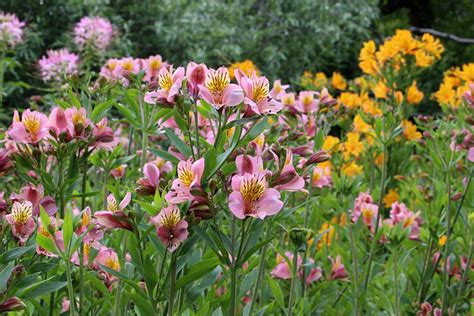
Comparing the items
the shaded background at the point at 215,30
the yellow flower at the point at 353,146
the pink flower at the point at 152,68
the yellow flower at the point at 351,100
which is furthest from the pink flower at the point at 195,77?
the shaded background at the point at 215,30

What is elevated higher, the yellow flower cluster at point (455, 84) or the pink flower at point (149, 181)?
the pink flower at point (149, 181)

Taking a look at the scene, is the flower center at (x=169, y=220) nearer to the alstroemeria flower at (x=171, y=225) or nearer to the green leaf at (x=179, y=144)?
the alstroemeria flower at (x=171, y=225)

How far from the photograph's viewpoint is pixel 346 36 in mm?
8281

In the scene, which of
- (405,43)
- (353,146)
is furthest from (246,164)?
(405,43)

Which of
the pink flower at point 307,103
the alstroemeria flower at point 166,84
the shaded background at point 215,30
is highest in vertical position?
the alstroemeria flower at point 166,84

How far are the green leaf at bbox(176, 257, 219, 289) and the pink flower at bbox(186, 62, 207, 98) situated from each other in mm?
270

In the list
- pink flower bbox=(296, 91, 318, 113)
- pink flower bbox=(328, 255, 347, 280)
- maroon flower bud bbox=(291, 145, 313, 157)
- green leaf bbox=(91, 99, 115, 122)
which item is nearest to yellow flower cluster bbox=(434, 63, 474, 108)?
pink flower bbox=(296, 91, 318, 113)

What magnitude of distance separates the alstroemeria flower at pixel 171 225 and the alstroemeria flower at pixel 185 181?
0.02 m

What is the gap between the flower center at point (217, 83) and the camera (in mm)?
1130

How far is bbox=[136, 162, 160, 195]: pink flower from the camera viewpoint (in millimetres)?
1136

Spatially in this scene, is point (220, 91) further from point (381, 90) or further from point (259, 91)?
point (381, 90)

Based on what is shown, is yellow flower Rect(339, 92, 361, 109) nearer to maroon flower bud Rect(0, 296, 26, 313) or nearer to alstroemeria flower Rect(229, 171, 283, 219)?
alstroemeria flower Rect(229, 171, 283, 219)

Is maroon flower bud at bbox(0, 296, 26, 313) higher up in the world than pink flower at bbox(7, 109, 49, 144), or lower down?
lower down

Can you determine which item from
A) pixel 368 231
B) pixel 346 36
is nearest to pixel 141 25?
pixel 346 36
